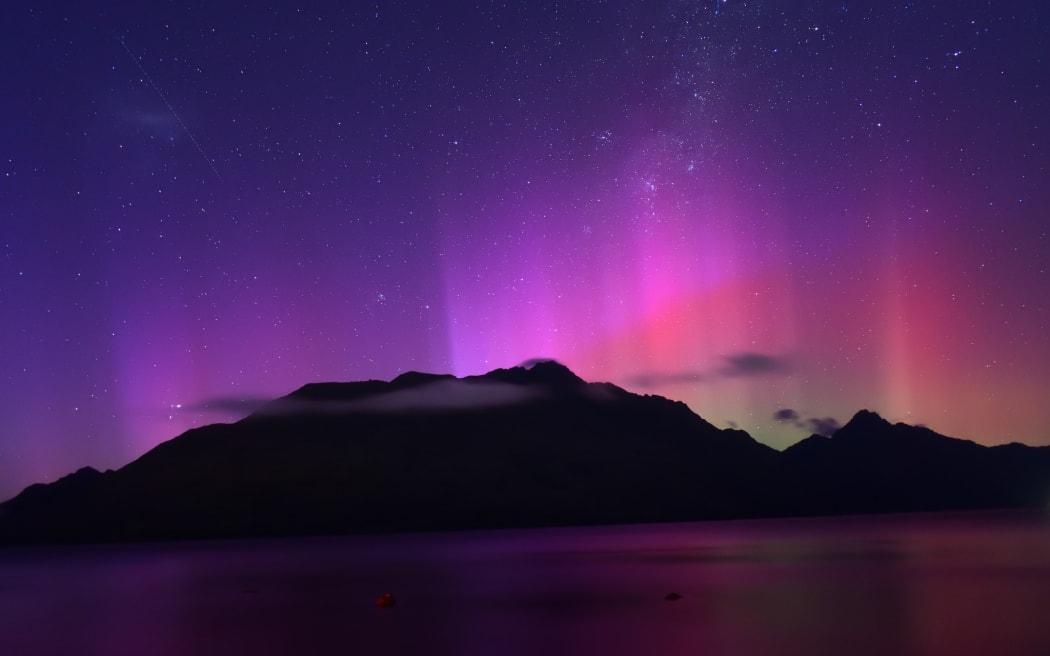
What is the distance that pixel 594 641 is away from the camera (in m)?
29.3

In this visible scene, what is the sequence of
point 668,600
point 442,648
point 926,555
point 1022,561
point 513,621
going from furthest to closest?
point 926,555 < point 1022,561 < point 668,600 < point 513,621 < point 442,648

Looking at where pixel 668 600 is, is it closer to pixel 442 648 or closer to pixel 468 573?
pixel 442 648

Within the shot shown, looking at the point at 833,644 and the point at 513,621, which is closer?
the point at 833,644

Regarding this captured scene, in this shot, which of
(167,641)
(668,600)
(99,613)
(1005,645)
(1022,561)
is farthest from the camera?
(1022,561)

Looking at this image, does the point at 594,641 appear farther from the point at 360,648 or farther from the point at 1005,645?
the point at 1005,645

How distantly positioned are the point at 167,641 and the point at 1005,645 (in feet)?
91.7

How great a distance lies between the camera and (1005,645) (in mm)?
26984

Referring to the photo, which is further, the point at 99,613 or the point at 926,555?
the point at 926,555

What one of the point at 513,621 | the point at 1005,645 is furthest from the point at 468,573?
the point at 1005,645

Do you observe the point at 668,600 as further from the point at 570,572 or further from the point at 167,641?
the point at 570,572

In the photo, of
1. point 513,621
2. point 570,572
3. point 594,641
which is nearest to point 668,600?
point 513,621

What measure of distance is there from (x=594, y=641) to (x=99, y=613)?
3046 cm

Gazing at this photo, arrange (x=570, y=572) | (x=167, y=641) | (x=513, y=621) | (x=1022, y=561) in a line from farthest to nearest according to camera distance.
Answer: (x=570, y=572) < (x=1022, y=561) < (x=513, y=621) < (x=167, y=641)

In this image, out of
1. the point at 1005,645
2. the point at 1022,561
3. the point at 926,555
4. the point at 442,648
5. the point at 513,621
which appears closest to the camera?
the point at 1005,645
